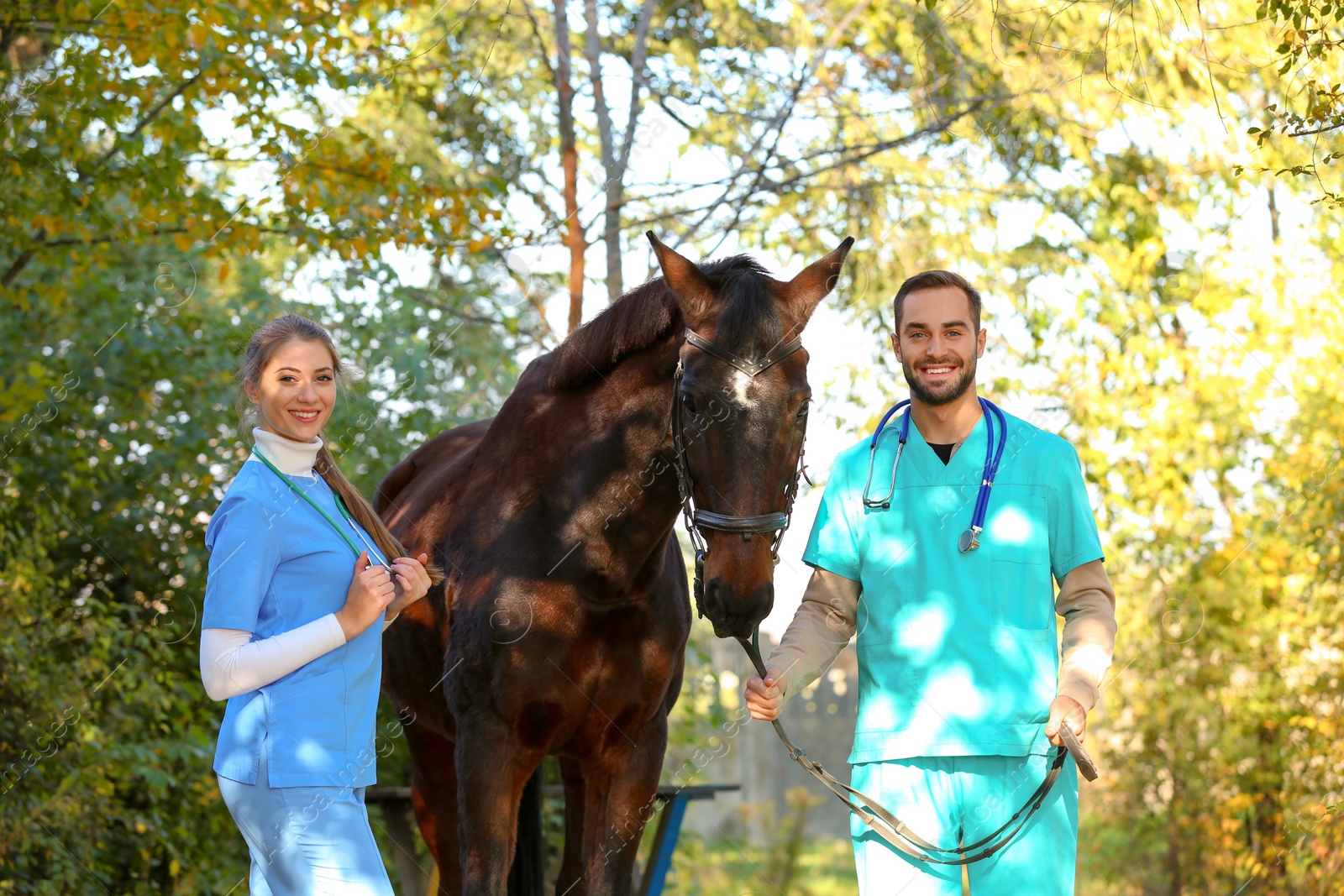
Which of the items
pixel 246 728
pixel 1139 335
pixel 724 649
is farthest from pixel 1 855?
pixel 724 649

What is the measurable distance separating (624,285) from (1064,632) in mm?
4948

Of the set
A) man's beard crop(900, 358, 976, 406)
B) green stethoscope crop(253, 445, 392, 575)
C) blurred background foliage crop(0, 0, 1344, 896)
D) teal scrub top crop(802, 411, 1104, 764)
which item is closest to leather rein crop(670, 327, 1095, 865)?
teal scrub top crop(802, 411, 1104, 764)

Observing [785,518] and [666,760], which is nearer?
[785,518]

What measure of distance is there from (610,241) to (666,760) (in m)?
3.61

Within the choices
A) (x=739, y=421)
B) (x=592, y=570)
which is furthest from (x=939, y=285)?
(x=592, y=570)

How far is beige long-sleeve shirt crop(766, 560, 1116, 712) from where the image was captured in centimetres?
245

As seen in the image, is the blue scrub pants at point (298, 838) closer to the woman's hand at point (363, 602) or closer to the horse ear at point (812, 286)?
the woman's hand at point (363, 602)

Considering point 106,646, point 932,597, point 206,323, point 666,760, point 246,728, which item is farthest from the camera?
point 666,760

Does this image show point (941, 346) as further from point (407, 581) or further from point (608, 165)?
point (608, 165)

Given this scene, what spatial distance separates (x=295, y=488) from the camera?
239cm

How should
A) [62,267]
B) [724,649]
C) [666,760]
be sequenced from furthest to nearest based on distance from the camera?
[724,649] < [666,760] < [62,267]

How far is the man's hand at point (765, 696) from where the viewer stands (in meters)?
2.49

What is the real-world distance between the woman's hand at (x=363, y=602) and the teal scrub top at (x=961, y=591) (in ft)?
3.17

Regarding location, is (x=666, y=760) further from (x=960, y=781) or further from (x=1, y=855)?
(x=960, y=781)
